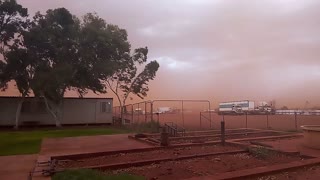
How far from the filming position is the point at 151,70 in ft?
133

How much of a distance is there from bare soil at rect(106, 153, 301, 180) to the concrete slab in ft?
9.14

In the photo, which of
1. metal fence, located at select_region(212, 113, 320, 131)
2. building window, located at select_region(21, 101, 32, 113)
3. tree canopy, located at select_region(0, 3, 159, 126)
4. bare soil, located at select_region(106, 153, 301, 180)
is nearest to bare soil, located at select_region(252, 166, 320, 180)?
bare soil, located at select_region(106, 153, 301, 180)

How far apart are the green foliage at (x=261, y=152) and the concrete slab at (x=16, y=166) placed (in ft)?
26.2

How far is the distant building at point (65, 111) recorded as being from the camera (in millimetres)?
31797

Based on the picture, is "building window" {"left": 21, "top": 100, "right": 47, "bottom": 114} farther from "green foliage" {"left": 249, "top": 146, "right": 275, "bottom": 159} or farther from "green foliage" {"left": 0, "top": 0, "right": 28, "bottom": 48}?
"green foliage" {"left": 249, "top": 146, "right": 275, "bottom": 159}

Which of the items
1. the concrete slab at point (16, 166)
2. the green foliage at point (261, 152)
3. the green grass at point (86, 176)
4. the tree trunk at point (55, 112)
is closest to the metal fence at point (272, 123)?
the green foliage at point (261, 152)

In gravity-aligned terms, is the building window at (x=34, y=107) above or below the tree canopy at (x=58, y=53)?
below

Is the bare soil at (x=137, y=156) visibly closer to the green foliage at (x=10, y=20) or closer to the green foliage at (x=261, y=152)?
the green foliage at (x=261, y=152)

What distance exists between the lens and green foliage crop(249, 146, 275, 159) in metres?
12.0

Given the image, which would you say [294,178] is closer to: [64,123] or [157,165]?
[157,165]

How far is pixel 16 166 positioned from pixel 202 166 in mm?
6215

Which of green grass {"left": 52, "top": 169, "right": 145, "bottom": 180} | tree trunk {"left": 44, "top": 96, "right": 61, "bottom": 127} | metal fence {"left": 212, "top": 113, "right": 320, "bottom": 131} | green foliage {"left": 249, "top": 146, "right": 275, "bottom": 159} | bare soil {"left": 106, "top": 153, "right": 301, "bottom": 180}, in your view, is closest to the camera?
green grass {"left": 52, "top": 169, "right": 145, "bottom": 180}

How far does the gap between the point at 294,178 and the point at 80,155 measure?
764 cm

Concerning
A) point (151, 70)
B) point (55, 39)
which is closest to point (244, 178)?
point (55, 39)
